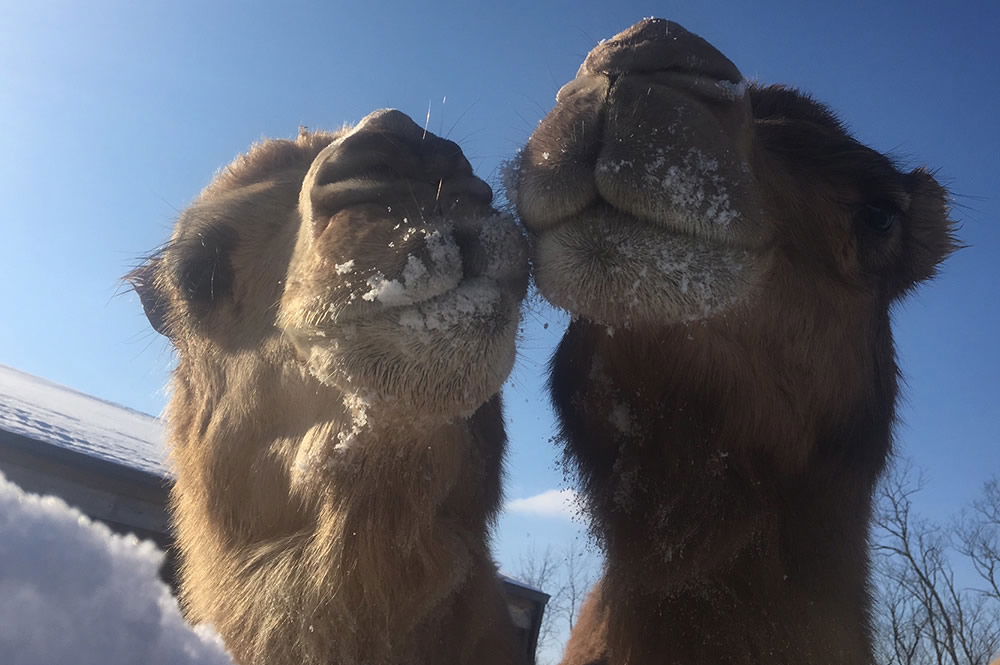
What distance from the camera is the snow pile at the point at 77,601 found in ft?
2.41

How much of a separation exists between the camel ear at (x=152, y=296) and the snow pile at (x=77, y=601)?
2211 millimetres

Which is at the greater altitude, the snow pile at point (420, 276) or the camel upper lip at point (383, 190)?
the camel upper lip at point (383, 190)

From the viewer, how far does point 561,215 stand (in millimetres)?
2223

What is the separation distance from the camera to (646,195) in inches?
82.9

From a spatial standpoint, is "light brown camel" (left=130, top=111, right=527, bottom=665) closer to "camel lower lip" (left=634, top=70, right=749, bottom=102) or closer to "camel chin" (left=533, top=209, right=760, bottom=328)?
"camel chin" (left=533, top=209, right=760, bottom=328)

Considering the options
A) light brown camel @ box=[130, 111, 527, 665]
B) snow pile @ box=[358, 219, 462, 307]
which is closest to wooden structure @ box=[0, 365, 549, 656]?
light brown camel @ box=[130, 111, 527, 665]

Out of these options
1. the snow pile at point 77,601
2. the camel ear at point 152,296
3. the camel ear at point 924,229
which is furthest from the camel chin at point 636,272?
the camel ear at point 152,296

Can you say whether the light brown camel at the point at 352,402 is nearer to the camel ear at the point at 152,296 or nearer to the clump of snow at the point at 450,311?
the clump of snow at the point at 450,311

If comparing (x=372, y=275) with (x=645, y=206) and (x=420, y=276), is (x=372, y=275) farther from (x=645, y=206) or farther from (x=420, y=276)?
(x=645, y=206)

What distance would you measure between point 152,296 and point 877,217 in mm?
2822

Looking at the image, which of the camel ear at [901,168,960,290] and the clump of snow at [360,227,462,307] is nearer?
the clump of snow at [360,227,462,307]

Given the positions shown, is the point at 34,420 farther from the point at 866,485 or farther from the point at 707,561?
the point at 866,485

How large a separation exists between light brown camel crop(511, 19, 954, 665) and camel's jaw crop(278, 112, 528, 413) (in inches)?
10.8

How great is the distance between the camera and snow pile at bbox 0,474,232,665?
73 cm
